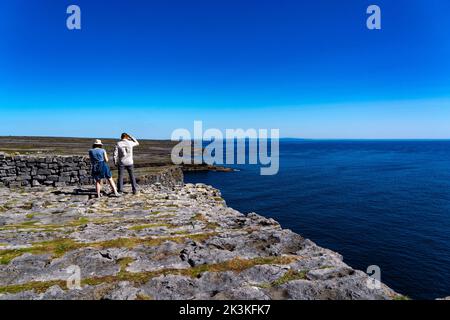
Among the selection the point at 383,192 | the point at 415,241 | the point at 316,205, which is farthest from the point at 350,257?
the point at 383,192

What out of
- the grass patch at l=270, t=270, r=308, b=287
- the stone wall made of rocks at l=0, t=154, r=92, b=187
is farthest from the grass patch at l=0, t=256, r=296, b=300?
the stone wall made of rocks at l=0, t=154, r=92, b=187

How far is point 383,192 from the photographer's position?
52.0 meters

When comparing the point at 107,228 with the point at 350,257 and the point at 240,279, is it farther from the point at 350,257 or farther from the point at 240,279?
the point at 350,257

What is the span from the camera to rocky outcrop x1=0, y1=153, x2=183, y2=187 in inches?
643

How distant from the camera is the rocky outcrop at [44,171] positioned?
16344 mm

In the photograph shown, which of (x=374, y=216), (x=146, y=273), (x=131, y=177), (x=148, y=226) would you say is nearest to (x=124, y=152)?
(x=131, y=177)

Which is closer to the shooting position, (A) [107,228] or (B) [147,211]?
(A) [107,228]

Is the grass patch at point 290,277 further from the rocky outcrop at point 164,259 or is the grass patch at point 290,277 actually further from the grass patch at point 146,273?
the grass patch at point 146,273

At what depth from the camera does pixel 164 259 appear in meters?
7.12

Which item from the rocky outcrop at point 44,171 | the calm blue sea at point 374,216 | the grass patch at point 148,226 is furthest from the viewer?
the calm blue sea at point 374,216

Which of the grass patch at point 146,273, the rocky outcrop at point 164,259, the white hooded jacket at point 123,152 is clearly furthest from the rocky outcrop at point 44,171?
the grass patch at point 146,273

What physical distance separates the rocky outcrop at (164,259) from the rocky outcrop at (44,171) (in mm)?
5424

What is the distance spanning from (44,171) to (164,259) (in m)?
12.9

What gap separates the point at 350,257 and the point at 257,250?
22496 millimetres
